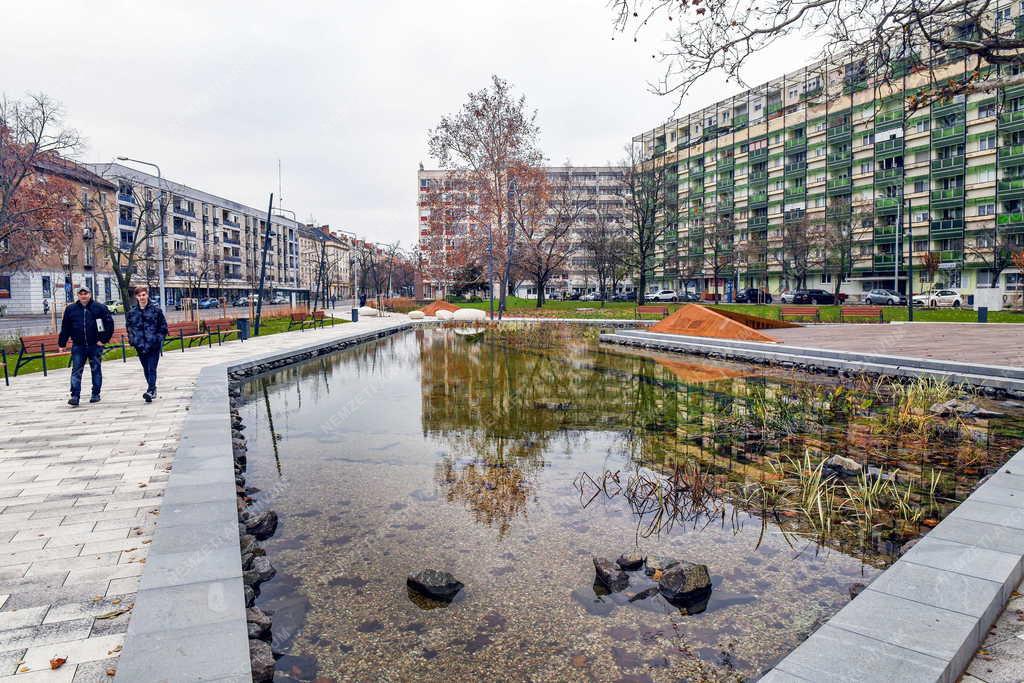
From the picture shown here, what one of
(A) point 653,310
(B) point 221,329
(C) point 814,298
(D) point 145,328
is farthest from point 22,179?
(C) point 814,298

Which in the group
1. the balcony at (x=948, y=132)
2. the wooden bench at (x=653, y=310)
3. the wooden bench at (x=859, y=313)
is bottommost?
the wooden bench at (x=859, y=313)


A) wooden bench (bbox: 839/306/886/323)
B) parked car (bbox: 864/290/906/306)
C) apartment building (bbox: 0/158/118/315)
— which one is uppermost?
apartment building (bbox: 0/158/118/315)

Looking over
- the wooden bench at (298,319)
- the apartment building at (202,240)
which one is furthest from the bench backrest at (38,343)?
the apartment building at (202,240)

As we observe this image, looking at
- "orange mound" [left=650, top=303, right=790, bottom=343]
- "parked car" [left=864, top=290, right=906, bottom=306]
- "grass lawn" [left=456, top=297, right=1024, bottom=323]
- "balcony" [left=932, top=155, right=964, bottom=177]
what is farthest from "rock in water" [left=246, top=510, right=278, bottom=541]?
"balcony" [left=932, top=155, right=964, bottom=177]

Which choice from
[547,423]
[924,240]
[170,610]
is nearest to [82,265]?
[547,423]

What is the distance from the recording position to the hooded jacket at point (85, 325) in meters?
9.59

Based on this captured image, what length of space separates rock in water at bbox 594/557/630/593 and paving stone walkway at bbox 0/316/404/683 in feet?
9.94

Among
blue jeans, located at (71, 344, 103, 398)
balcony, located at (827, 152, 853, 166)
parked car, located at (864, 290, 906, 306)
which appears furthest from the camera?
balcony, located at (827, 152, 853, 166)

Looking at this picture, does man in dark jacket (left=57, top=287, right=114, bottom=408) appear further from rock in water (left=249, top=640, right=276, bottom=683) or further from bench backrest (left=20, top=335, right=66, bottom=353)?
rock in water (left=249, top=640, right=276, bottom=683)

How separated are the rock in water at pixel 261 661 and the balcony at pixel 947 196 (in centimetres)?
6821

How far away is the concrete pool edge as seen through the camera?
2836mm

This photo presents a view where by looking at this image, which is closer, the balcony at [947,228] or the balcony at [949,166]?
the balcony at [949,166]

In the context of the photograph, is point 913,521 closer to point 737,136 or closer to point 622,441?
point 622,441

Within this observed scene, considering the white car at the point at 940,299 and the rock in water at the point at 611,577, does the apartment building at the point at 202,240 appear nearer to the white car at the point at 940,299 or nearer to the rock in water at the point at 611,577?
the white car at the point at 940,299
